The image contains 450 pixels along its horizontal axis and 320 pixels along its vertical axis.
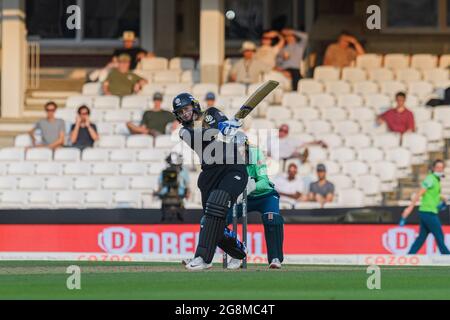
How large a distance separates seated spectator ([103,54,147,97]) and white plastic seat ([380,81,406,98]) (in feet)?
→ 13.1

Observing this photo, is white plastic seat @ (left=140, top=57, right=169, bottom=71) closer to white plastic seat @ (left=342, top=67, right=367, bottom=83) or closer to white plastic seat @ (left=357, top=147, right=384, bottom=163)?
white plastic seat @ (left=342, top=67, right=367, bottom=83)

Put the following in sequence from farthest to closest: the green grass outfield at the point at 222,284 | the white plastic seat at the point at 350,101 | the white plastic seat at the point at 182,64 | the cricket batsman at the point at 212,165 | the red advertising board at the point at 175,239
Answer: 1. the white plastic seat at the point at 182,64
2. the white plastic seat at the point at 350,101
3. the red advertising board at the point at 175,239
4. the cricket batsman at the point at 212,165
5. the green grass outfield at the point at 222,284

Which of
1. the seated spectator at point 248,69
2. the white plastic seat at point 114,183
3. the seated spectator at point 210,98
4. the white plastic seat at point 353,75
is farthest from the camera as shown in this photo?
the white plastic seat at point 353,75

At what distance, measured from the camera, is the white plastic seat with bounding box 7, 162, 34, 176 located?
2362 centimetres

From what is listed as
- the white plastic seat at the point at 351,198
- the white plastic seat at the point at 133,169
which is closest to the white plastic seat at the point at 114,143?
the white plastic seat at the point at 133,169

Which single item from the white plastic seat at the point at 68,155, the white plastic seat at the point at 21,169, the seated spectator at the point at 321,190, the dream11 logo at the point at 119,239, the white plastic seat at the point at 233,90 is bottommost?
the dream11 logo at the point at 119,239

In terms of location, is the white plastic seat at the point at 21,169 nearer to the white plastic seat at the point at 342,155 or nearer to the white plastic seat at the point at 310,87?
the white plastic seat at the point at 310,87

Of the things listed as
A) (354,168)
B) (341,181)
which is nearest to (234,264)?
(341,181)

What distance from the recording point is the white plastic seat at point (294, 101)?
24281 millimetres

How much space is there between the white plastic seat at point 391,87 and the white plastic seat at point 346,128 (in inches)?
45.6

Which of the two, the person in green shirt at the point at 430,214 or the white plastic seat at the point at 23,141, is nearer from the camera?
the person in green shirt at the point at 430,214

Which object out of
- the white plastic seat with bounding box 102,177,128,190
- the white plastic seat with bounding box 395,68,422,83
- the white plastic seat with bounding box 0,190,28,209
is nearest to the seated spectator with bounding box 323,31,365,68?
the white plastic seat with bounding box 395,68,422,83

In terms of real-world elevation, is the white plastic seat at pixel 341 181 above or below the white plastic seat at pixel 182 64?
below

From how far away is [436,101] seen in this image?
78.4 ft
